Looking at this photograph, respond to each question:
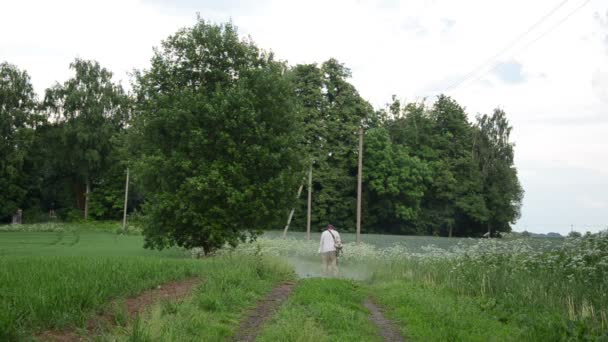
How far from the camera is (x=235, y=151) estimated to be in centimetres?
2445

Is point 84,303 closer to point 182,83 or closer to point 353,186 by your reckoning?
point 182,83

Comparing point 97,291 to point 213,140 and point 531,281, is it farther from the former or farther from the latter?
point 213,140

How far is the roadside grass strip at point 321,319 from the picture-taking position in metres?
9.20

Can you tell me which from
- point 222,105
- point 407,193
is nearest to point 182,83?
point 222,105

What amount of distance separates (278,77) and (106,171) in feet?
192

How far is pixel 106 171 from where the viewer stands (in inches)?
3113

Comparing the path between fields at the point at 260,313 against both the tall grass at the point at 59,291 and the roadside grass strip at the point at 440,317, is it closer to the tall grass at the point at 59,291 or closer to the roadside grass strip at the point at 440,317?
the tall grass at the point at 59,291

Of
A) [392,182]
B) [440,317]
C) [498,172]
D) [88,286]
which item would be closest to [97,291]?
[88,286]

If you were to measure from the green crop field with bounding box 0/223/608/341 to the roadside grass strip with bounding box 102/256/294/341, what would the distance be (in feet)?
0.09

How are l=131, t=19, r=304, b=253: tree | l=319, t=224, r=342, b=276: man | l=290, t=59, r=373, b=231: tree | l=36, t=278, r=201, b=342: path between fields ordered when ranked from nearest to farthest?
l=36, t=278, r=201, b=342: path between fields, l=319, t=224, r=342, b=276: man, l=131, t=19, r=304, b=253: tree, l=290, t=59, r=373, b=231: tree

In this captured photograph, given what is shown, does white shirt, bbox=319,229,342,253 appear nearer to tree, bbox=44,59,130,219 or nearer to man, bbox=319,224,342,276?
man, bbox=319,224,342,276

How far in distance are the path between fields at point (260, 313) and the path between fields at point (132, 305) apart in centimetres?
151

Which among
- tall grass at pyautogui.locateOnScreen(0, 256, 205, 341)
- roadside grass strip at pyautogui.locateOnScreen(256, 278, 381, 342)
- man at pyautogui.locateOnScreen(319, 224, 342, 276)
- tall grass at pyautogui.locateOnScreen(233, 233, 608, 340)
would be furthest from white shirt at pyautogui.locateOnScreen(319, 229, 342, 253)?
tall grass at pyautogui.locateOnScreen(0, 256, 205, 341)

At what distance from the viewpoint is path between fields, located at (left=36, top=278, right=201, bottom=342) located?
26.1ft
